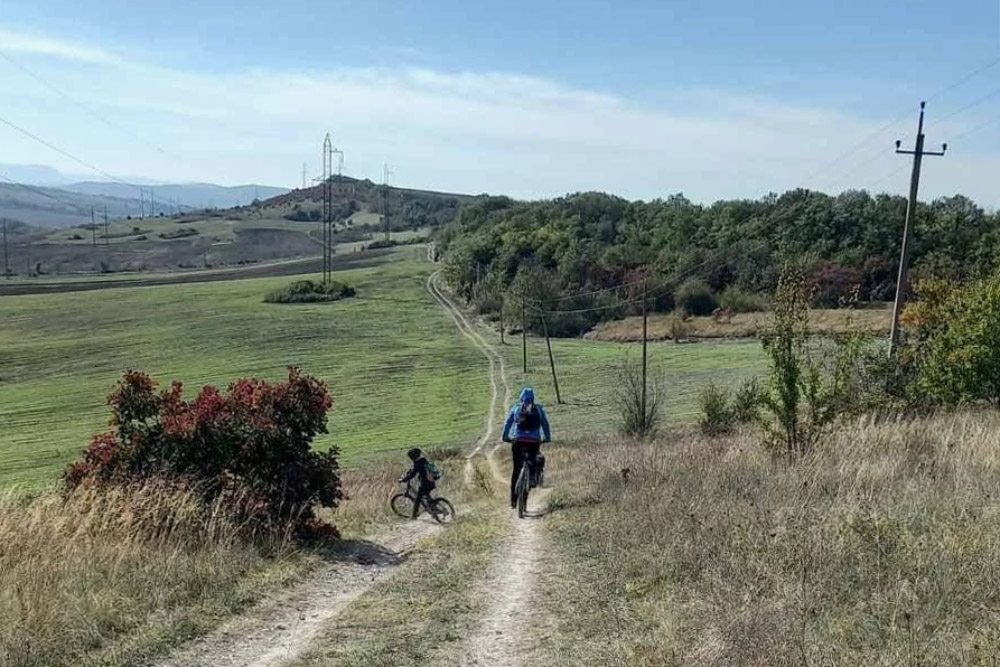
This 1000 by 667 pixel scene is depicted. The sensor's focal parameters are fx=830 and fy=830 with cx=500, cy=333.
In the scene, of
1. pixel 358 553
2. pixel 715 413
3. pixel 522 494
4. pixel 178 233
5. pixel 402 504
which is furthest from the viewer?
pixel 178 233

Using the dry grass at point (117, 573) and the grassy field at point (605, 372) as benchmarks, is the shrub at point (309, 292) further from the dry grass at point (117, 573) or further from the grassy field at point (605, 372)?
the dry grass at point (117, 573)

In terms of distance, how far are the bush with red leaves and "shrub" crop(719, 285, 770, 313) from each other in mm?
82605

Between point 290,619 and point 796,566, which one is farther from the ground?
point 796,566

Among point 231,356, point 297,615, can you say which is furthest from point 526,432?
point 231,356

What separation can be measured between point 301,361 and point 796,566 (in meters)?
63.7

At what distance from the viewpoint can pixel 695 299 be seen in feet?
307

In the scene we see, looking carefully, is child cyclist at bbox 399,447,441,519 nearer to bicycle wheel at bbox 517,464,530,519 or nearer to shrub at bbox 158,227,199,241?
bicycle wheel at bbox 517,464,530,519

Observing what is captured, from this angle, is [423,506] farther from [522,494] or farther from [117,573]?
[117,573]

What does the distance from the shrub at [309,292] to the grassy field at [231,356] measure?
2217mm

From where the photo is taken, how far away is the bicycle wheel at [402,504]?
567 inches

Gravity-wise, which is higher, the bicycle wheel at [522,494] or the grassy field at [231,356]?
Result: the bicycle wheel at [522,494]

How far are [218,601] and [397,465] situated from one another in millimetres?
23960

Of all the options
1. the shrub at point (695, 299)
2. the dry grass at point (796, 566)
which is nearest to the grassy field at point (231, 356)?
the shrub at point (695, 299)

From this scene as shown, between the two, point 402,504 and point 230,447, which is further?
point 402,504
